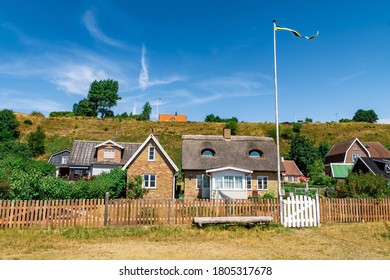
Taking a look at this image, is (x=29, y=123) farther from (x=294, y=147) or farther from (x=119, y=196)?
(x=294, y=147)

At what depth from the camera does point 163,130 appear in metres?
81.8

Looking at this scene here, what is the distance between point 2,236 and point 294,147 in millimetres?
60551

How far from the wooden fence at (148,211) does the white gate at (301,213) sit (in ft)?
1.43

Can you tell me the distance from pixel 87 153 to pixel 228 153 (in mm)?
23489

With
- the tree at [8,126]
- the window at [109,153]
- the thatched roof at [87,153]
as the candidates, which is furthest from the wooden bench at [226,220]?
the tree at [8,126]

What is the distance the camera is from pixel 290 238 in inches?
462

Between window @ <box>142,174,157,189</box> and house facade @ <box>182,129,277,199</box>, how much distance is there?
3.90 m

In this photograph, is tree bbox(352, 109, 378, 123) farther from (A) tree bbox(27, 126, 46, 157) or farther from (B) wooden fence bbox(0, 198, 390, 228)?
(B) wooden fence bbox(0, 198, 390, 228)

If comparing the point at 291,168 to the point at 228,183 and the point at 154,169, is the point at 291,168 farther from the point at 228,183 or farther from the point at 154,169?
the point at 154,169

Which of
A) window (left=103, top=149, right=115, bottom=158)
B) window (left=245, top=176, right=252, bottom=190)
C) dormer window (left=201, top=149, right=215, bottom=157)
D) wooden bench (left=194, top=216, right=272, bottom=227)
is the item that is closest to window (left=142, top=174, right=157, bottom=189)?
dormer window (left=201, top=149, right=215, bottom=157)

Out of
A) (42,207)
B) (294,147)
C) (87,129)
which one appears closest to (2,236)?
(42,207)

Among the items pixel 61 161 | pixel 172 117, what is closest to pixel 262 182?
pixel 61 161

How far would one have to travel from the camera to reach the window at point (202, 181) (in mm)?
29956
